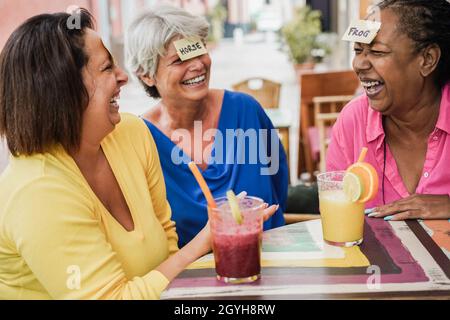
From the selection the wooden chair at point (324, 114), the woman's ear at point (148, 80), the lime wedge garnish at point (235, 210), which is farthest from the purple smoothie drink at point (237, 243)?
the wooden chair at point (324, 114)

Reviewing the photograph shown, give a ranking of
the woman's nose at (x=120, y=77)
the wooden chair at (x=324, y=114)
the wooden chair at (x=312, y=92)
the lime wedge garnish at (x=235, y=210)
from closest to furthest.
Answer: the lime wedge garnish at (x=235, y=210), the woman's nose at (x=120, y=77), the wooden chair at (x=324, y=114), the wooden chair at (x=312, y=92)

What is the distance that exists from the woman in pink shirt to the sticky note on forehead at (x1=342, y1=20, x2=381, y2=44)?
29 millimetres

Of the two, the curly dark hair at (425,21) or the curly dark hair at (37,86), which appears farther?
the curly dark hair at (425,21)

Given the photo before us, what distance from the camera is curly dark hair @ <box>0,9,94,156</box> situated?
1.18 meters

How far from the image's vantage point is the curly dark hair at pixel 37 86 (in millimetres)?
1180

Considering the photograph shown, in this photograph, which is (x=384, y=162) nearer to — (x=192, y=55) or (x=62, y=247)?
(x=192, y=55)

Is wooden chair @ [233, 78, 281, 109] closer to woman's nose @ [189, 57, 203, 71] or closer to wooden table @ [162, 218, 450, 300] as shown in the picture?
woman's nose @ [189, 57, 203, 71]

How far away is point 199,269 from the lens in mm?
1204

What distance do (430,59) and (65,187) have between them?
1212mm

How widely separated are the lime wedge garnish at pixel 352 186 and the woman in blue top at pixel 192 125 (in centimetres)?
66

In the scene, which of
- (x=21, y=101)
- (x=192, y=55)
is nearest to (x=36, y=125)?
(x=21, y=101)

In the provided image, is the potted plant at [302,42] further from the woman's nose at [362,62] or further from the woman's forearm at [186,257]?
the woman's forearm at [186,257]

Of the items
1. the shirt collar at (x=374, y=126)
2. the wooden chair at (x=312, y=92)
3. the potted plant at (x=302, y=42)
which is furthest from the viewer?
the potted plant at (x=302, y=42)
